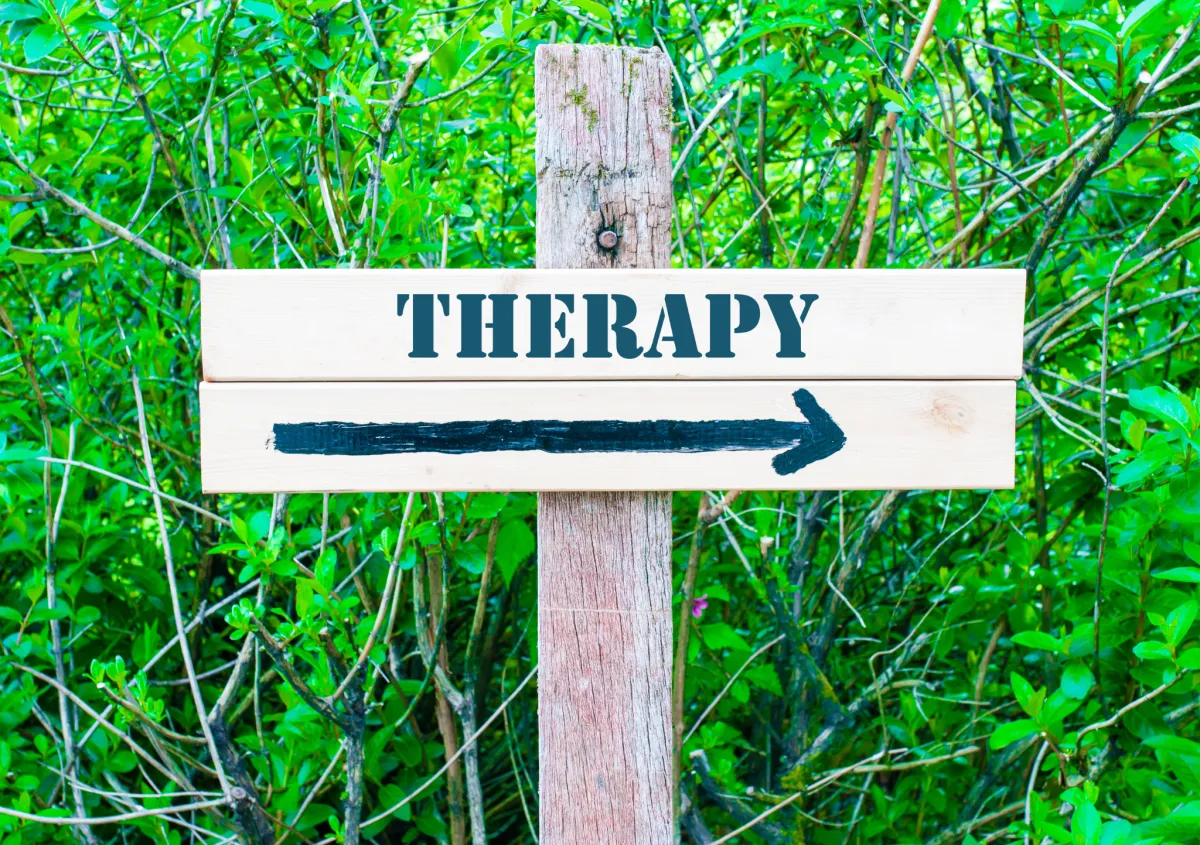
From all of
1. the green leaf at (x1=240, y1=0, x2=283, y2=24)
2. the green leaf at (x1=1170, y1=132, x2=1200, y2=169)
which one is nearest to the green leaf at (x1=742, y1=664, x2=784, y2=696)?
the green leaf at (x1=1170, y1=132, x2=1200, y2=169)

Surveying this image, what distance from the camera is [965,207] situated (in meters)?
2.51

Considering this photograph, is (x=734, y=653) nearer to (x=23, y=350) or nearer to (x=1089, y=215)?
(x=1089, y=215)

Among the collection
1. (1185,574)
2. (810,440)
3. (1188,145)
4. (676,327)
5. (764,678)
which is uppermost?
(1188,145)

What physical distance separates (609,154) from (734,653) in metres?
1.16

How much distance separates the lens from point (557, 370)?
1.24 meters

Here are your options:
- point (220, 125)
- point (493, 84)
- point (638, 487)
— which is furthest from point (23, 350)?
point (638, 487)

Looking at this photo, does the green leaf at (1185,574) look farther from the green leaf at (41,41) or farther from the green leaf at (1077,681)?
the green leaf at (41,41)

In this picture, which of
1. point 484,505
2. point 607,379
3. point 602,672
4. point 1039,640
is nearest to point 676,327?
point 607,379

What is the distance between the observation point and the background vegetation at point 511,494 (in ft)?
5.35

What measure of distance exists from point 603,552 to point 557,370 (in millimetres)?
258

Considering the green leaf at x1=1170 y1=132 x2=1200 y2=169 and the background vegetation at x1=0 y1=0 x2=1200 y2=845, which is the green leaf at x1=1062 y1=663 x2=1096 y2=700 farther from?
the green leaf at x1=1170 y1=132 x2=1200 y2=169

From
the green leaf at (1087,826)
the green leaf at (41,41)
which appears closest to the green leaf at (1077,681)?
the green leaf at (1087,826)

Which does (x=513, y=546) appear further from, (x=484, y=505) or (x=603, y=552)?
(x=603, y=552)

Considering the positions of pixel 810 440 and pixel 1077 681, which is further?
pixel 1077 681
